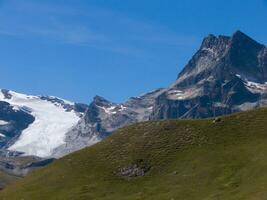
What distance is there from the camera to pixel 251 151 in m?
93.0

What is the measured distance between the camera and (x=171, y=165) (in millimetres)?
95625

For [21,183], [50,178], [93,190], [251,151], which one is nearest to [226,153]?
[251,151]

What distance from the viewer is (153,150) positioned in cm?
10275

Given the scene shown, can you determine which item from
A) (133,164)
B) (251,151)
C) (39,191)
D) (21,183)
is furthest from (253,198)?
(21,183)

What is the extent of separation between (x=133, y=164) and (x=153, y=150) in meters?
5.32

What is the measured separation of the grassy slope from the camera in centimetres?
8350

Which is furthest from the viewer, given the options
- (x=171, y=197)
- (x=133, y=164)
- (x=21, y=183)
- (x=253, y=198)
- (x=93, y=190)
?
(x=21, y=183)

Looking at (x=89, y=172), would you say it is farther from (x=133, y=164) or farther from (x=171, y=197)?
(x=171, y=197)

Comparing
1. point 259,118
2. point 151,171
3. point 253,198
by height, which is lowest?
point 253,198

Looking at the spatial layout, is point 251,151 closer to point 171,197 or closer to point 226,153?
point 226,153

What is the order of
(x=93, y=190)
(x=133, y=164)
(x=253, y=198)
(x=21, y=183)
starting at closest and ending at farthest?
(x=253, y=198)
(x=93, y=190)
(x=133, y=164)
(x=21, y=183)

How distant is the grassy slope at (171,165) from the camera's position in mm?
83500

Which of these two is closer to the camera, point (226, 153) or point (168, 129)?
point (226, 153)

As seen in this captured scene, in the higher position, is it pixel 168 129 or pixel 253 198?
pixel 168 129
